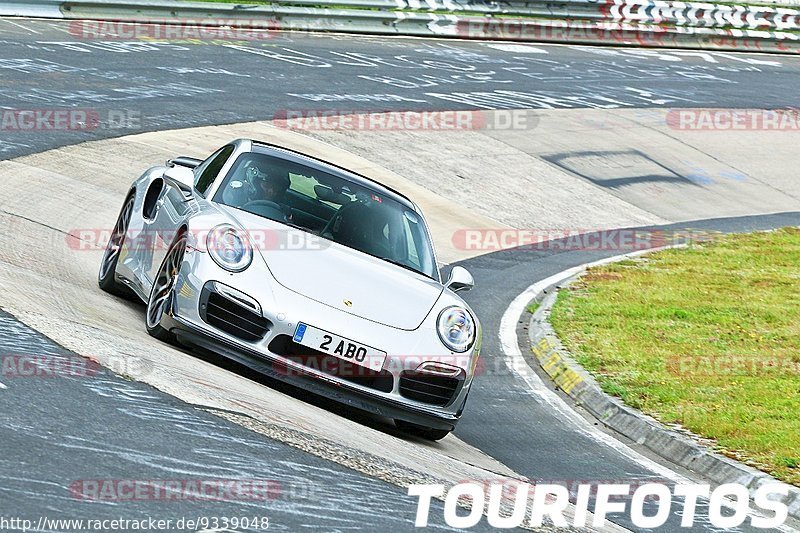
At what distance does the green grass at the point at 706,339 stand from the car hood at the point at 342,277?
228cm

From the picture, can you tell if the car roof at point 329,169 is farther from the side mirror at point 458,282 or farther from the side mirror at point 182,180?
the side mirror at point 458,282

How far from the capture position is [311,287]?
747 centimetres

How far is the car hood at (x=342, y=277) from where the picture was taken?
748 centimetres

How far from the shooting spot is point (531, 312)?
1277cm

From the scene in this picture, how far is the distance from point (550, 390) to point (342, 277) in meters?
3.10

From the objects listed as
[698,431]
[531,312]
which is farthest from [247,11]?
[698,431]

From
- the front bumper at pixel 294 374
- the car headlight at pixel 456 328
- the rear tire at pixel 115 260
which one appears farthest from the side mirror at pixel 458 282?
the rear tire at pixel 115 260

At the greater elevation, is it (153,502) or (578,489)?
(153,502)

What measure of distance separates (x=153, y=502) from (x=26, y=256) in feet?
16.3

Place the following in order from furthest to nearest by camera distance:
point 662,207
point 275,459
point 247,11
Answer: point 247,11 → point 662,207 → point 275,459

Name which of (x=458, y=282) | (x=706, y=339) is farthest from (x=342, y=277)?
(x=706, y=339)

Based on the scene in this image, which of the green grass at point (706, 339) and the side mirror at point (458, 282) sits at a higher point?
the side mirror at point (458, 282)

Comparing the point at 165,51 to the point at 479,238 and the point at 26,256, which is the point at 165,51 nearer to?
the point at 479,238

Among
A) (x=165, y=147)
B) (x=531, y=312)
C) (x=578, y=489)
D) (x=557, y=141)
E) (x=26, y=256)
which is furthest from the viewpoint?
(x=557, y=141)
